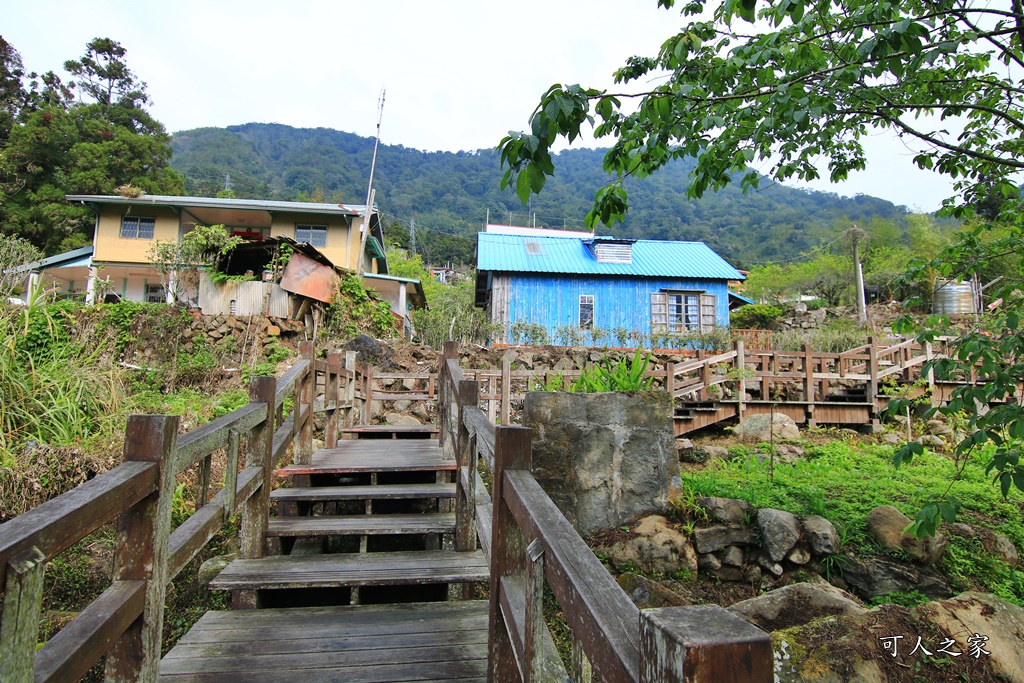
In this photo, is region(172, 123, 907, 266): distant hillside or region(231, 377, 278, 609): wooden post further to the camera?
region(172, 123, 907, 266): distant hillside

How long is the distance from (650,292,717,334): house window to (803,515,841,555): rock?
14729 millimetres

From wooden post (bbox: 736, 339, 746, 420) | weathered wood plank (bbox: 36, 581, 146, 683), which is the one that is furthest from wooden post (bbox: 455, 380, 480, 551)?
wooden post (bbox: 736, 339, 746, 420)

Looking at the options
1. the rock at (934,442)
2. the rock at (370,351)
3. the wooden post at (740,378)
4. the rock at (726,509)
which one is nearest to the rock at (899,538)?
the rock at (726,509)

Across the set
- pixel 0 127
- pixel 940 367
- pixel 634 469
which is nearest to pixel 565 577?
pixel 940 367

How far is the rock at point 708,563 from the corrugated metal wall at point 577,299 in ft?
47.1

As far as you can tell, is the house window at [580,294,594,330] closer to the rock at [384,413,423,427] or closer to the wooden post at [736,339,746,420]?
the wooden post at [736,339,746,420]

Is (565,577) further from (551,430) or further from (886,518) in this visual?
(886,518)

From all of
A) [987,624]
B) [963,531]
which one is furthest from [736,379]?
[987,624]

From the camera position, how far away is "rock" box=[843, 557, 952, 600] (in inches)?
194

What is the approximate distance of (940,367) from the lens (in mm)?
3121

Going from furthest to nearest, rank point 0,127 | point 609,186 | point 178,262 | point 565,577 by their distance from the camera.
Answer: point 0,127, point 178,262, point 609,186, point 565,577

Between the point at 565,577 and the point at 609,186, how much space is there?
2.68m

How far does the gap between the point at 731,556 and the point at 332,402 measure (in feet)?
14.3

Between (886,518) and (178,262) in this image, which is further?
(178,262)
